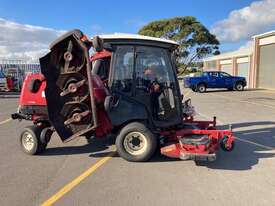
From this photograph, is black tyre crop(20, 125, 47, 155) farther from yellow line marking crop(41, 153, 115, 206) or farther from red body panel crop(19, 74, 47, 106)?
yellow line marking crop(41, 153, 115, 206)

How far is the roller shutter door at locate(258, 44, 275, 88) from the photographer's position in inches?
1062

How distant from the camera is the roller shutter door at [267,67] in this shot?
88.5 ft

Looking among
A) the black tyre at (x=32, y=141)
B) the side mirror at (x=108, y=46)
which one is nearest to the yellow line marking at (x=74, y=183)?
the black tyre at (x=32, y=141)

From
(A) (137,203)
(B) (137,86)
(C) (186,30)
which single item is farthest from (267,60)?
(A) (137,203)

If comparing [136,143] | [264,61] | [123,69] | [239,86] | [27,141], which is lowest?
[27,141]

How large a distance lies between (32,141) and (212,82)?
2203 centimetres

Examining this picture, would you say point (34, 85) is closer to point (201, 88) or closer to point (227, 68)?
point (201, 88)

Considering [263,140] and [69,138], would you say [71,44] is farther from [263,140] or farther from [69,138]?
[263,140]

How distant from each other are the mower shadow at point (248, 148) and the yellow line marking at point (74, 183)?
6.47 ft

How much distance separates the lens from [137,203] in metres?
3.95

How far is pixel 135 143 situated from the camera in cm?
568

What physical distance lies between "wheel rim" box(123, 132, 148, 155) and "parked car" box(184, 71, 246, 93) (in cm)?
2090

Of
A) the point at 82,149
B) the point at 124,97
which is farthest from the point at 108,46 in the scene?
the point at 82,149

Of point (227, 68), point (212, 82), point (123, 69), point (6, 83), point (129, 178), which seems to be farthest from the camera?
point (227, 68)
